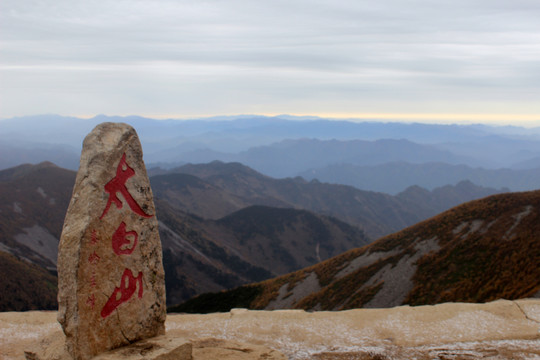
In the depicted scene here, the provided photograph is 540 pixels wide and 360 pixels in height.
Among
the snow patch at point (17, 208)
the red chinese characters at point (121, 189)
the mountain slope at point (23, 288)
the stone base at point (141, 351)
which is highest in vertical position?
the red chinese characters at point (121, 189)

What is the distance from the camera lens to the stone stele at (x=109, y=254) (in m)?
10.3

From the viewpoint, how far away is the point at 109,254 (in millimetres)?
10883

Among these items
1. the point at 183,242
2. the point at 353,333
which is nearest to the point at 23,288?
the point at 183,242

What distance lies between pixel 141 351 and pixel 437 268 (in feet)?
106

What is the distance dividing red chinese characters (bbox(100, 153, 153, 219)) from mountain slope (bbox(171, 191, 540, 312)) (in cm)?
2349

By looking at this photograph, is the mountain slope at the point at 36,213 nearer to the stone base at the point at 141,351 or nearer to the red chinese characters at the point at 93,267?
the stone base at the point at 141,351

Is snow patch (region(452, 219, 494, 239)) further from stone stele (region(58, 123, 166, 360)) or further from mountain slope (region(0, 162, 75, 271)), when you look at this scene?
mountain slope (region(0, 162, 75, 271))

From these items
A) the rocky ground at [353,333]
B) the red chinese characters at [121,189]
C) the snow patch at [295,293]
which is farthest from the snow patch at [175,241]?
the red chinese characters at [121,189]

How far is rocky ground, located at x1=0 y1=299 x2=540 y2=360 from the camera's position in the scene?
1292 cm

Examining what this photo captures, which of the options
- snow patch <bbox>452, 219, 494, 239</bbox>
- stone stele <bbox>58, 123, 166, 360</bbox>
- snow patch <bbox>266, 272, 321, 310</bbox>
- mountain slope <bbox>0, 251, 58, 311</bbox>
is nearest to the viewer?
stone stele <bbox>58, 123, 166, 360</bbox>

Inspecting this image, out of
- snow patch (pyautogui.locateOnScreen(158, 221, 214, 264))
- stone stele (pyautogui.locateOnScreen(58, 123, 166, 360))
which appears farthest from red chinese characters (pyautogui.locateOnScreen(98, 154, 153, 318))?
snow patch (pyautogui.locateOnScreen(158, 221, 214, 264))

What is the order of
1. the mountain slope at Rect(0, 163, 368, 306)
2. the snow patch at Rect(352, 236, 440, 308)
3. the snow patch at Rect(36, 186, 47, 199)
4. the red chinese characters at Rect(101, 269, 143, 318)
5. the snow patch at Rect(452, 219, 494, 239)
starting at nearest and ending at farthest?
1. the red chinese characters at Rect(101, 269, 143, 318)
2. the snow patch at Rect(352, 236, 440, 308)
3. the snow patch at Rect(452, 219, 494, 239)
4. the mountain slope at Rect(0, 163, 368, 306)
5. the snow patch at Rect(36, 186, 47, 199)

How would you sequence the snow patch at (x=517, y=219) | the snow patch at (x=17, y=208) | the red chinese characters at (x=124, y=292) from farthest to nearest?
the snow patch at (x=17, y=208) < the snow patch at (x=517, y=219) < the red chinese characters at (x=124, y=292)

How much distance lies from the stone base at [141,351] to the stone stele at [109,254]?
0.35 m
